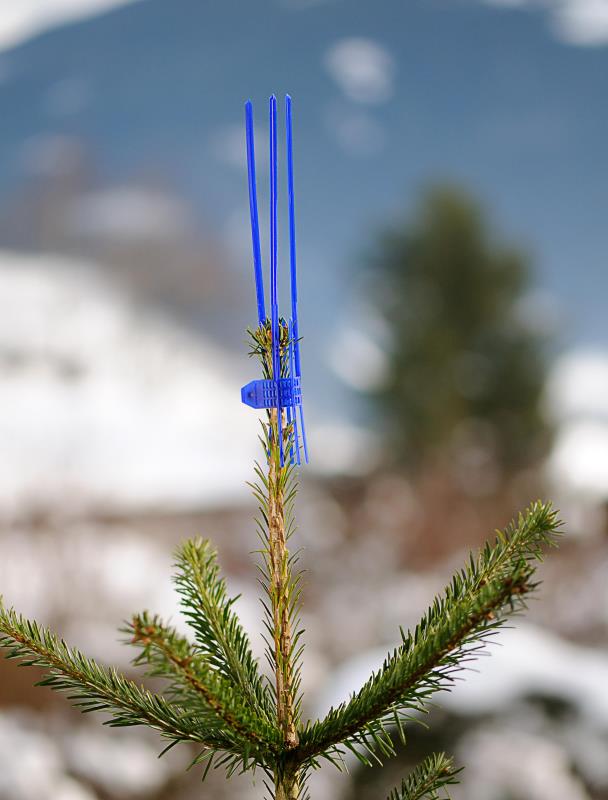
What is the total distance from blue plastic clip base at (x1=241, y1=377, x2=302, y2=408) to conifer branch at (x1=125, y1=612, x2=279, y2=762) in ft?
0.45

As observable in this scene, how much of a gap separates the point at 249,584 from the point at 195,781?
141 cm

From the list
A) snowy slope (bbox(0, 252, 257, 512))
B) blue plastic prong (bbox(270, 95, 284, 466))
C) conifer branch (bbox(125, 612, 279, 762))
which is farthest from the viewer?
snowy slope (bbox(0, 252, 257, 512))

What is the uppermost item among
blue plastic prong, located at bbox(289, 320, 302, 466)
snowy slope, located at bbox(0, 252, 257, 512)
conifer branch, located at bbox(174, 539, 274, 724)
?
snowy slope, located at bbox(0, 252, 257, 512)

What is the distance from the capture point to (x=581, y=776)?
4.74 ft

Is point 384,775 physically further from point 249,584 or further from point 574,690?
point 249,584

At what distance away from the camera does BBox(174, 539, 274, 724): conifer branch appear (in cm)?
44

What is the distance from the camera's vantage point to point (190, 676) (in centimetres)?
38

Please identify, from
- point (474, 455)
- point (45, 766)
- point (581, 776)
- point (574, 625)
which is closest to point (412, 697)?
point (581, 776)

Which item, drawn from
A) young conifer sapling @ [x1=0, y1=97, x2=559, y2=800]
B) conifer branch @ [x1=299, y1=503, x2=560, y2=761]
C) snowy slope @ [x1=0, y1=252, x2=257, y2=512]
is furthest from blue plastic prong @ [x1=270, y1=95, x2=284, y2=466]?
snowy slope @ [x1=0, y1=252, x2=257, y2=512]

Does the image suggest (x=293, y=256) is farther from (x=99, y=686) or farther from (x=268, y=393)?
(x=99, y=686)

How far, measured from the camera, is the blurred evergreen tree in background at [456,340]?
204 inches

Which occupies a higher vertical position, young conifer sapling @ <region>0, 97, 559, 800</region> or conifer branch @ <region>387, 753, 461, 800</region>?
young conifer sapling @ <region>0, 97, 559, 800</region>

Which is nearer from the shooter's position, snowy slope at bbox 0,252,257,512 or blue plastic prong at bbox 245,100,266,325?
blue plastic prong at bbox 245,100,266,325

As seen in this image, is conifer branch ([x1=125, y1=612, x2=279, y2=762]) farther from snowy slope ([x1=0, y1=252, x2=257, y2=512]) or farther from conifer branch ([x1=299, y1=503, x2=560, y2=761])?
snowy slope ([x1=0, y1=252, x2=257, y2=512])
